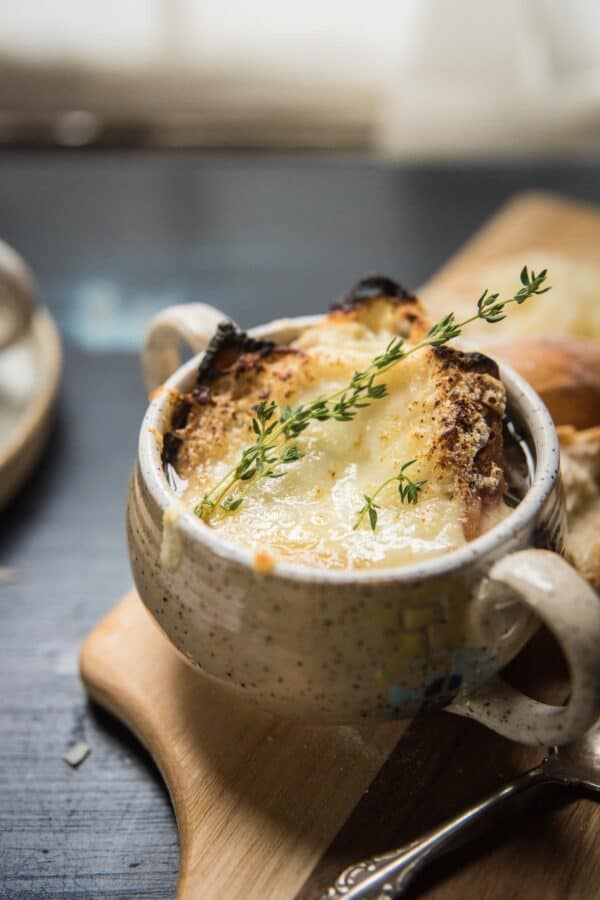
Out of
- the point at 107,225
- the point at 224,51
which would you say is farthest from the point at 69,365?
the point at 224,51

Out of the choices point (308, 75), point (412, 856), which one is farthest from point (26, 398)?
point (308, 75)

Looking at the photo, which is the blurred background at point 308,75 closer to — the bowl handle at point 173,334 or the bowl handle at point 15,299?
the bowl handle at point 15,299

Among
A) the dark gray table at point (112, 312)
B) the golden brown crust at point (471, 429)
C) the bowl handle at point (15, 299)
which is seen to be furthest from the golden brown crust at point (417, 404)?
the bowl handle at point (15, 299)

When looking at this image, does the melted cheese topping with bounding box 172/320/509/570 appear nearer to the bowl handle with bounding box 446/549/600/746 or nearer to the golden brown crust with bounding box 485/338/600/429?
the bowl handle with bounding box 446/549/600/746

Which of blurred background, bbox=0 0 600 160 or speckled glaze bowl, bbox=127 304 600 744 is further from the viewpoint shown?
blurred background, bbox=0 0 600 160

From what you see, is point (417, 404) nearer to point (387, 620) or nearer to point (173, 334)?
point (387, 620)

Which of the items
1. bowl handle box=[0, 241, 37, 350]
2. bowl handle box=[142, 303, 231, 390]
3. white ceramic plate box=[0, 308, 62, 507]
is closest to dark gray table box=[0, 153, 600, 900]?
white ceramic plate box=[0, 308, 62, 507]

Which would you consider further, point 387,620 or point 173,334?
point 173,334
